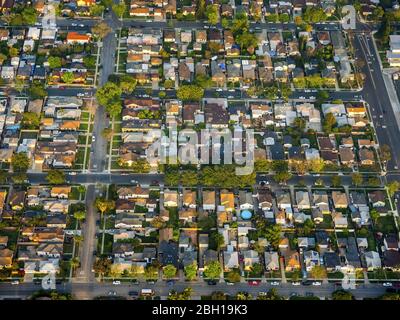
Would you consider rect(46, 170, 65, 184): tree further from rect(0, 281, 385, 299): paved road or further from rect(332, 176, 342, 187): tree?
rect(332, 176, 342, 187): tree

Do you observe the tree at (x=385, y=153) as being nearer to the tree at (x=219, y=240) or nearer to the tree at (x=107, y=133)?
the tree at (x=219, y=240)

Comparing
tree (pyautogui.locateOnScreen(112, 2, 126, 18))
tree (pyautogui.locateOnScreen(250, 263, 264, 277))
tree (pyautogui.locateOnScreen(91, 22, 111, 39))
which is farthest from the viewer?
tree (pyautogui.locateOnScreen(112, 2, 126, 18))

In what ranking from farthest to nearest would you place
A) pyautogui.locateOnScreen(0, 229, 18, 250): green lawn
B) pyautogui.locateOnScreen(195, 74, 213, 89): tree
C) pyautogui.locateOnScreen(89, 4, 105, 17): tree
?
1. pyautogui.locateOnScreen(89, 4, 105, 17): tree
2. pyautogui.locateOnScreen(195, 74, 213, 89): tree
3. pyautogui.locateOnScreen(0, 229, 18, 250): green lawn

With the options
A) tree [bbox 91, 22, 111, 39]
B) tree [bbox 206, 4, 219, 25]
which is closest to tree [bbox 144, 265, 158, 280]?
tree [bbox 91, 22, 111, 39]

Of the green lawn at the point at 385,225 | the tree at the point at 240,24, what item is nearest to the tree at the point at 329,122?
the green lawn at the point at 385,225

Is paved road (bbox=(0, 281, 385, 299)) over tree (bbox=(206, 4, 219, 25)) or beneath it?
beneath

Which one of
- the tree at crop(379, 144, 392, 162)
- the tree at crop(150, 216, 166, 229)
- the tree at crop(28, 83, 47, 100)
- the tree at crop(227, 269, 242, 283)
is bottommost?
the tree at crop(227, 269, 242, 283)

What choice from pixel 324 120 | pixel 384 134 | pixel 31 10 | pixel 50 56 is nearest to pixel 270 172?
pixel 324 120
